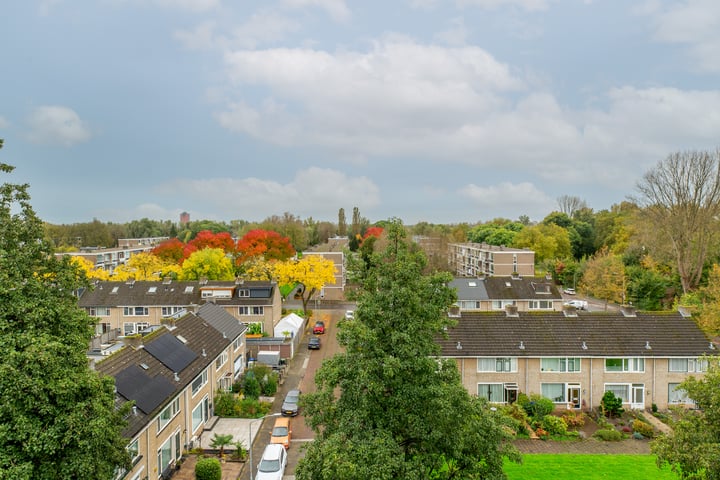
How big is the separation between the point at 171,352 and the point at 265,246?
47.6 m

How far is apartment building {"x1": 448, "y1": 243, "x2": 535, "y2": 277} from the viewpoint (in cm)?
7825

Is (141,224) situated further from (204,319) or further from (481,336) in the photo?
(481,336)

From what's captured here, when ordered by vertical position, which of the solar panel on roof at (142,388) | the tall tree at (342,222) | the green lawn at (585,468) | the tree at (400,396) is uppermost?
the tall tree at (342,222)

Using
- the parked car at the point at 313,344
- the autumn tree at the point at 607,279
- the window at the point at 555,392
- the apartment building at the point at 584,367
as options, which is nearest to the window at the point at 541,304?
the autumn tree at the point at 607,279

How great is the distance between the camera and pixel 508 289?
5503 cm

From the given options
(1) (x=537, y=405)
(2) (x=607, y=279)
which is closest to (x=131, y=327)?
(1) (x=537, y=405)

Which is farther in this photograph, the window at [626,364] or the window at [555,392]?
the window at [555,392]

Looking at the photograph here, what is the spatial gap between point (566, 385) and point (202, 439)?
2343 cm

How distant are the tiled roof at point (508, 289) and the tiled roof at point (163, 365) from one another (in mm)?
31594

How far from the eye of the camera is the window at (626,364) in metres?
29.6

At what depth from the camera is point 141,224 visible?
6334 inches

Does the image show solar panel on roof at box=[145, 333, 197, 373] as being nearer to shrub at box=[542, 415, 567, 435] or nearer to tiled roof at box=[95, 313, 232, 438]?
tiled roof at box=[95, 313, 232, 438]

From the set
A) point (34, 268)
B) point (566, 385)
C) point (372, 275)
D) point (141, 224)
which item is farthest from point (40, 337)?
point (141, 224)

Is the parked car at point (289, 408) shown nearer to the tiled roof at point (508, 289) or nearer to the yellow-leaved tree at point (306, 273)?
the yellow-leaved tree at point (306, 273)
